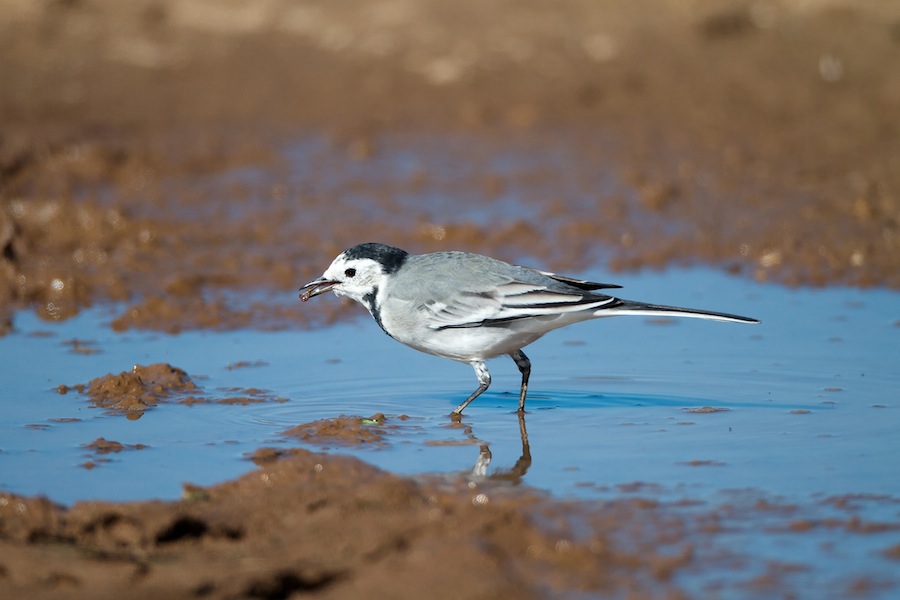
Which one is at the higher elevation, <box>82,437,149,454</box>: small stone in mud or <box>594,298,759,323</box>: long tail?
<box>594,298,759,323</box>: long tail

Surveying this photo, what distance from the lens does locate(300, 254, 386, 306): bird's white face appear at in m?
8.00

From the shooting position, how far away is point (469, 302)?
7.67 metres

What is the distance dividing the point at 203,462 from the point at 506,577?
2455mm

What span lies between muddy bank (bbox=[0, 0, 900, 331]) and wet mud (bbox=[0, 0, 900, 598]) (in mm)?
32

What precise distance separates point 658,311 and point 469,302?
1.19 meters

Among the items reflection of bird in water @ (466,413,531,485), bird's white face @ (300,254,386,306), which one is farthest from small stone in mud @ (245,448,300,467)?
bird's white face @ (300,254,386,306)

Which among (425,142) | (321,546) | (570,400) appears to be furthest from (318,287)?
(425,142)

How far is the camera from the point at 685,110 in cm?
1366

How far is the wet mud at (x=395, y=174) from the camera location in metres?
5.59

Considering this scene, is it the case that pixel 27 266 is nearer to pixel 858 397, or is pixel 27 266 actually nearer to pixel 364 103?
pixel 364 103

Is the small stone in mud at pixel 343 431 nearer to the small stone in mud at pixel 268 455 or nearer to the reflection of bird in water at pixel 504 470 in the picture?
the small stone in mud at pixel 268 455

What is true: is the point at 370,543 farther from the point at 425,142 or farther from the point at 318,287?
the point at 425,142

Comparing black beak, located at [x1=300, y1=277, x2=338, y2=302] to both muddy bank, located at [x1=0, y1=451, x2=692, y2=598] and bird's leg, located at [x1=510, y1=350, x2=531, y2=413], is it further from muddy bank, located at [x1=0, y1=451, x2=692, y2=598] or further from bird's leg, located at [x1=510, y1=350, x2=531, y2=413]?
muddy bank, located at [x1=0, y1=451, x2=692, y2=598]

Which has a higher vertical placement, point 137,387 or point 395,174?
point 395,174
